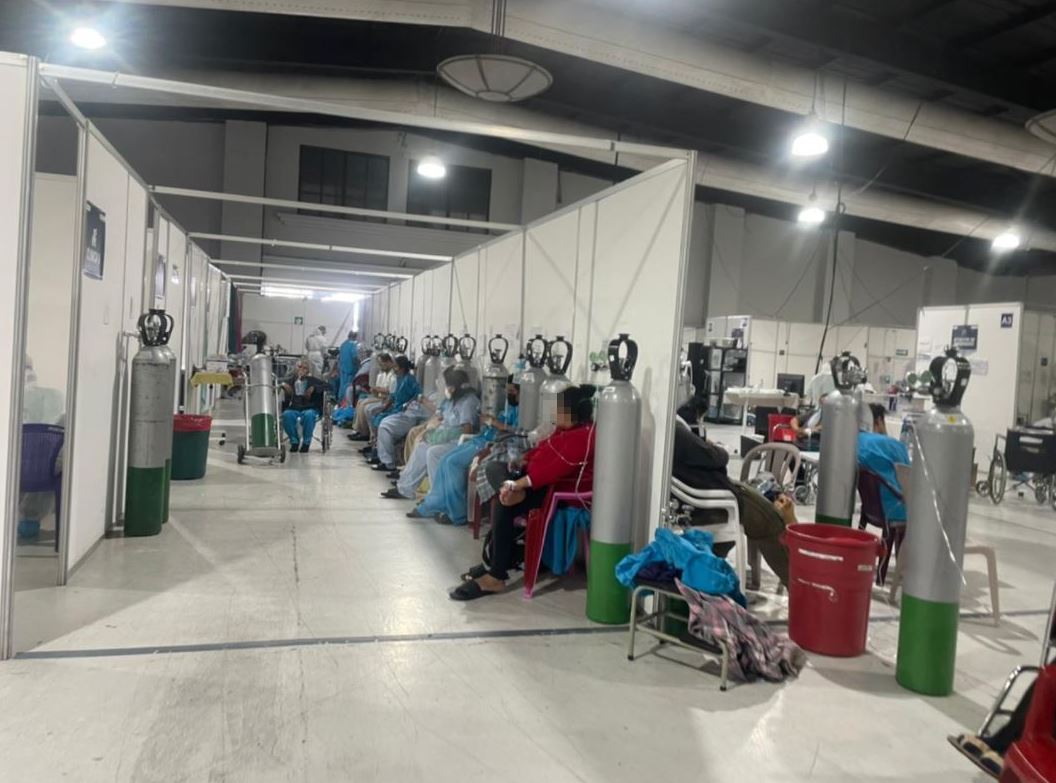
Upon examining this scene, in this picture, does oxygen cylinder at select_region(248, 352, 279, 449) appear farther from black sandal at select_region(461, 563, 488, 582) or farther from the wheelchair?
the wheelchair

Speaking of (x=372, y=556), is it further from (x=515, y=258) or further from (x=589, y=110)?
(x=589, y=110)

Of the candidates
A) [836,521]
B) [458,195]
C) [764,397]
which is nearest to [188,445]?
[836,521]

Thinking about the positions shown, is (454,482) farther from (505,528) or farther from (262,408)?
(262,408)

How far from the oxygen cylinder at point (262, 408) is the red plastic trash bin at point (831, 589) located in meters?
5.61

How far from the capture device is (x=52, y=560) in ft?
13.1

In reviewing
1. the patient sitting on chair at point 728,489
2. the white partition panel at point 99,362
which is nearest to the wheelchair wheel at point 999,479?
the patient sitting on chair at point 728,489

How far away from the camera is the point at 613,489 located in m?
3.41

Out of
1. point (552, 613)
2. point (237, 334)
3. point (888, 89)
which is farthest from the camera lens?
point (237, 334)

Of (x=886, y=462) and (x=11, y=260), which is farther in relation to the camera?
(x=886, y=462)

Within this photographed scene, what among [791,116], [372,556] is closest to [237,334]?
[791,116]

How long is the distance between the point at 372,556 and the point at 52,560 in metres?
1.75

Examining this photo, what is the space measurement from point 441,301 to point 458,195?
23.2ft

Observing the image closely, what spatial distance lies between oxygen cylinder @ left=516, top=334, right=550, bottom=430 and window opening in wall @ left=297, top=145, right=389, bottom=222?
35.6ft

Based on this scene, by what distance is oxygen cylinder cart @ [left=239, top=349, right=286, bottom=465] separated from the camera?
7328mm
